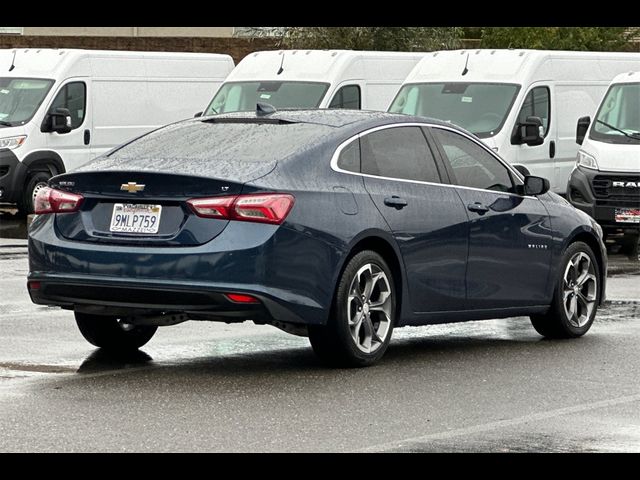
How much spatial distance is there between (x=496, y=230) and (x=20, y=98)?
1515 cm

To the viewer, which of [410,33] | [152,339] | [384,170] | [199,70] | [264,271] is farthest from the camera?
[410,33]

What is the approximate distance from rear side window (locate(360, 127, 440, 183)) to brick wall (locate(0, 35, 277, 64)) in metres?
27.0

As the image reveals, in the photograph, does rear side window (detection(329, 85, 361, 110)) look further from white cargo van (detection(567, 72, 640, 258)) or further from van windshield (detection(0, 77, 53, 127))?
van windshield (detection(0, 77, 53, 127))

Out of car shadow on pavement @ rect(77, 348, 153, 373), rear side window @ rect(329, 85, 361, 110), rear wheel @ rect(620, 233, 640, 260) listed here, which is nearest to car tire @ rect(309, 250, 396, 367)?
car shadow on pavement @ rect(77, 348, 153, 373)

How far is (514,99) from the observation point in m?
22.3

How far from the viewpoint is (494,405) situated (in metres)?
8.94

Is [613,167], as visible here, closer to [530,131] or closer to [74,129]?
[530,131]

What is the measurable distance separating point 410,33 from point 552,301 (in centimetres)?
2603

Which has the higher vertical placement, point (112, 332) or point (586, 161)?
point (586, 161)

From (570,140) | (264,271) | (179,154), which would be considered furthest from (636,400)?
(570,140)

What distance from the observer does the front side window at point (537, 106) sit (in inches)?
888

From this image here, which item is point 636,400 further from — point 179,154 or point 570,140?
point 570,140

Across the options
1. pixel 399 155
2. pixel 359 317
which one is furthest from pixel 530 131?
pixel 359 317

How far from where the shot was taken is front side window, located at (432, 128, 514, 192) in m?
11.2
